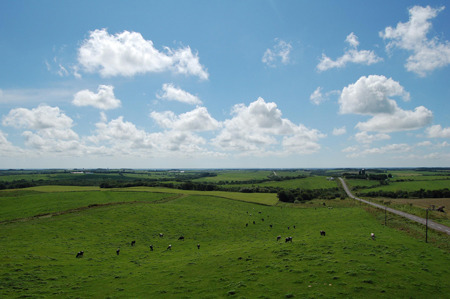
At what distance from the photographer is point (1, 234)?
136ft

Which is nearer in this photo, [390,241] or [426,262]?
[426,262]

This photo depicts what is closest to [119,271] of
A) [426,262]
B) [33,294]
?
[33,294]

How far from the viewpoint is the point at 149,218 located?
6141 centimetres

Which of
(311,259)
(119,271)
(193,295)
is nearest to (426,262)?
(311,259)

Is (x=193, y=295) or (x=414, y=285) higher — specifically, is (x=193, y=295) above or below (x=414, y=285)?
below

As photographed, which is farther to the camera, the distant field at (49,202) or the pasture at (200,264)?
the distant field at (49,202)

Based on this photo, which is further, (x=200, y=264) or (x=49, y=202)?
(x=49, y=202)

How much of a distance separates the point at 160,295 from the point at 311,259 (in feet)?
57.1

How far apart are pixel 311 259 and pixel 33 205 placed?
3214 inches

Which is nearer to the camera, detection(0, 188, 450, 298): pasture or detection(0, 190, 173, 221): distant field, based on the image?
detection(0, 188, 450, 298): pasture

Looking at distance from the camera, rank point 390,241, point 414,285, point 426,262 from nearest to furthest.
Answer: point 414,285
point 426,262
point 390,241

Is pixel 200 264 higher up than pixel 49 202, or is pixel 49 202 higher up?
pixel 200 264

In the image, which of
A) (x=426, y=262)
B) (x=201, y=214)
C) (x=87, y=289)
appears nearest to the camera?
(x=87, y=289)

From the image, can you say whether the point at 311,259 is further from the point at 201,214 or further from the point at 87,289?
the point at 201,214
